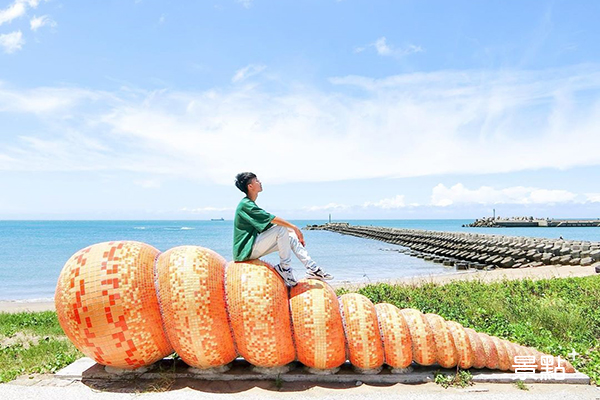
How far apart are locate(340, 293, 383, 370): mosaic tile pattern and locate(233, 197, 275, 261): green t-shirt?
4.90 ft

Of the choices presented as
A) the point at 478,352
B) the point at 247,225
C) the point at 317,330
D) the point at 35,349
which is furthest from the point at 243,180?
the point at 35,349

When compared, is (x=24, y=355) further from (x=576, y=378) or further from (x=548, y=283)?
(x=548, y=283)

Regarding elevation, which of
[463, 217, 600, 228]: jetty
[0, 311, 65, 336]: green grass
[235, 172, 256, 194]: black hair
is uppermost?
[235, 172, 256, 194]: black hair

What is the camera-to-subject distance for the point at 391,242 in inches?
2144

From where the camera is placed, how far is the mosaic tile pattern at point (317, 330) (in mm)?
5332

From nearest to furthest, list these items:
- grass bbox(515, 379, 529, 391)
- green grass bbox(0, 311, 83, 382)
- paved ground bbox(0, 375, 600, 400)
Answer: paved ground bbox(0, 375, 600, 400)
grass bbox(515, 379, 529, 391)
green grass bbox(0, 311, 83, 382)

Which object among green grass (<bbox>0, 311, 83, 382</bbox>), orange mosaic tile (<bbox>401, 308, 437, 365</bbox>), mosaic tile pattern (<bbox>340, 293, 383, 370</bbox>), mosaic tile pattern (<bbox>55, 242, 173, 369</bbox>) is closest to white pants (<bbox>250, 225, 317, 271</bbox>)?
mosaic tile pattern (<bbox>340, 293, 383, 370</bbox>)

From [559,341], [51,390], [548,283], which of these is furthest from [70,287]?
[548,283]

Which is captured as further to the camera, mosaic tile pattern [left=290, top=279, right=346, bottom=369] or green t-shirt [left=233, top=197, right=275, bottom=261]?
green t-shirt [left=233, top=197, right=275, bottom=261]

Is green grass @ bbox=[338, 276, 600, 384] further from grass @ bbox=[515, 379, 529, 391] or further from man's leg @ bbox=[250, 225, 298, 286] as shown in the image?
man's leg @ bbox=[250, 225, 298, 286]

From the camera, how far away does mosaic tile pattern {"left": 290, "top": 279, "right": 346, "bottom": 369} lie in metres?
5.33

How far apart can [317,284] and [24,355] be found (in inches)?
196

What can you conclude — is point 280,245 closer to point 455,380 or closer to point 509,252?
point 455,380

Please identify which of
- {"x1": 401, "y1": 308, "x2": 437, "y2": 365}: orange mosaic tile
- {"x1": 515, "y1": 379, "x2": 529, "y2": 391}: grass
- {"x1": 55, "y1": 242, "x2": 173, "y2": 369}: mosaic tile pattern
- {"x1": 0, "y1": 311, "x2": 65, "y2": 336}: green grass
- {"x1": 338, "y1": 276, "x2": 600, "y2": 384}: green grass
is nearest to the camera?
{"x1": 55, "y1": 242, "x2": 173, "y2": 369}: mosaic tile pattern
